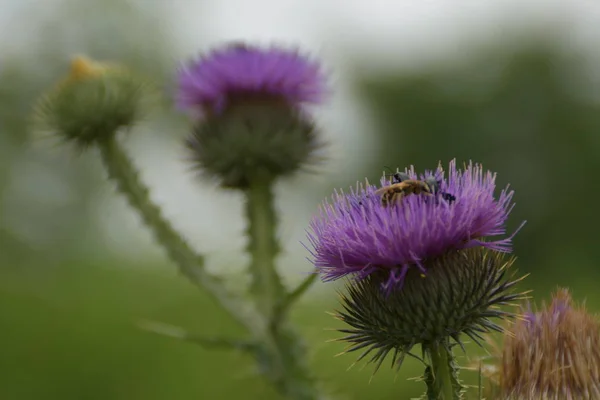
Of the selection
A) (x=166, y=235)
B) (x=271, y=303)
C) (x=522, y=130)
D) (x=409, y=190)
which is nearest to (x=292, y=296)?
(x=271, y=303)

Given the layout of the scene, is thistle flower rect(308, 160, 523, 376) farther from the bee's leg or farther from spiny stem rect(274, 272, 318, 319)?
spiny stem rect(274, 272, 318, 319)

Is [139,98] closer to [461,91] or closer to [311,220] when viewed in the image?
[311,220]

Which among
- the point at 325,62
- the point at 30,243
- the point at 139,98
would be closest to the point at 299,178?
the point at 325,62

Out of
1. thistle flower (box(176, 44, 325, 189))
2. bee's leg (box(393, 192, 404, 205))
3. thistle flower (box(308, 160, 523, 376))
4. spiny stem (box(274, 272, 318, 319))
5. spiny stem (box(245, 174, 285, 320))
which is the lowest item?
thistle flower (box(308, 160, 523, 376))

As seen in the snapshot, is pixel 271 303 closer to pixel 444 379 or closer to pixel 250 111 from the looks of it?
pixel 250 111

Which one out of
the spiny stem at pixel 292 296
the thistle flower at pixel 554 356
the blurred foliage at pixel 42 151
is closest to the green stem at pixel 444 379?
the thistle flower at pixel 554 356

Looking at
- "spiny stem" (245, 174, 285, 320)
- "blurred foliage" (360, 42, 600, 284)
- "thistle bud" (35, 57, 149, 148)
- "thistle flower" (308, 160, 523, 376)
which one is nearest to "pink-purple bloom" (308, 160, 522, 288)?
"thistle flower" (308, 160, 523, 376)

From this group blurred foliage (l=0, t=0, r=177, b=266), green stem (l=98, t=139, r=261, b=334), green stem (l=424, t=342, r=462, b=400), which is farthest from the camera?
blurred foliage (l=0, t=0, r=177, b=266)
